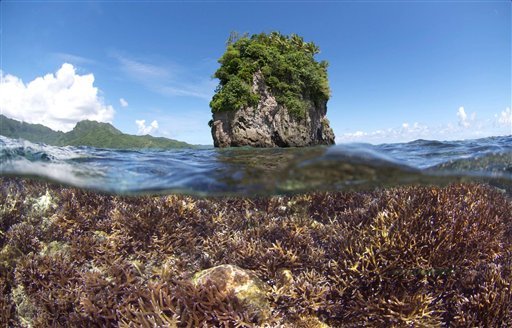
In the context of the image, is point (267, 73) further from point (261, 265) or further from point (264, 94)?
point (261, 265)

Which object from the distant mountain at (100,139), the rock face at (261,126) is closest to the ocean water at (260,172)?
the distant mountain at (100,139)

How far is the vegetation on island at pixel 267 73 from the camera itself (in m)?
24.9

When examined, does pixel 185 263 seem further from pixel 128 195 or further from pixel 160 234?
pixel 128 195

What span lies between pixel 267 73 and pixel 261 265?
77.6 feet

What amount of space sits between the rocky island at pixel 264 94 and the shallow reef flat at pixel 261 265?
18.4 meters

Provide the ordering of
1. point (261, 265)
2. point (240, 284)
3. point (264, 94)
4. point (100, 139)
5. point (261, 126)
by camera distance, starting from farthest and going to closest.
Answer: point (100, 139), point (264, 94), point (261, 126), point (261, 265), point (240, 284)

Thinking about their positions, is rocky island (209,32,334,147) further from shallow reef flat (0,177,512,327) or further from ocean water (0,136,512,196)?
shallow reef flat (0,177,512,327)

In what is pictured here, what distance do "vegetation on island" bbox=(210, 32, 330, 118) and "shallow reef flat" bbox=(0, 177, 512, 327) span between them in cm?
1916

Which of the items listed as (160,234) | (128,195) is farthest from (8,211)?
(160,234)

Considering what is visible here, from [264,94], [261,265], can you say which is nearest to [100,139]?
[264,94]

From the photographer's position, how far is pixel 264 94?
26.1 meters

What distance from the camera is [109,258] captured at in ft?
18.2

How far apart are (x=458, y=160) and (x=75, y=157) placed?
10564 millimetres

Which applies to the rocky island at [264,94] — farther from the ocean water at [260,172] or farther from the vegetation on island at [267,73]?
the ocean water at [260,172]
